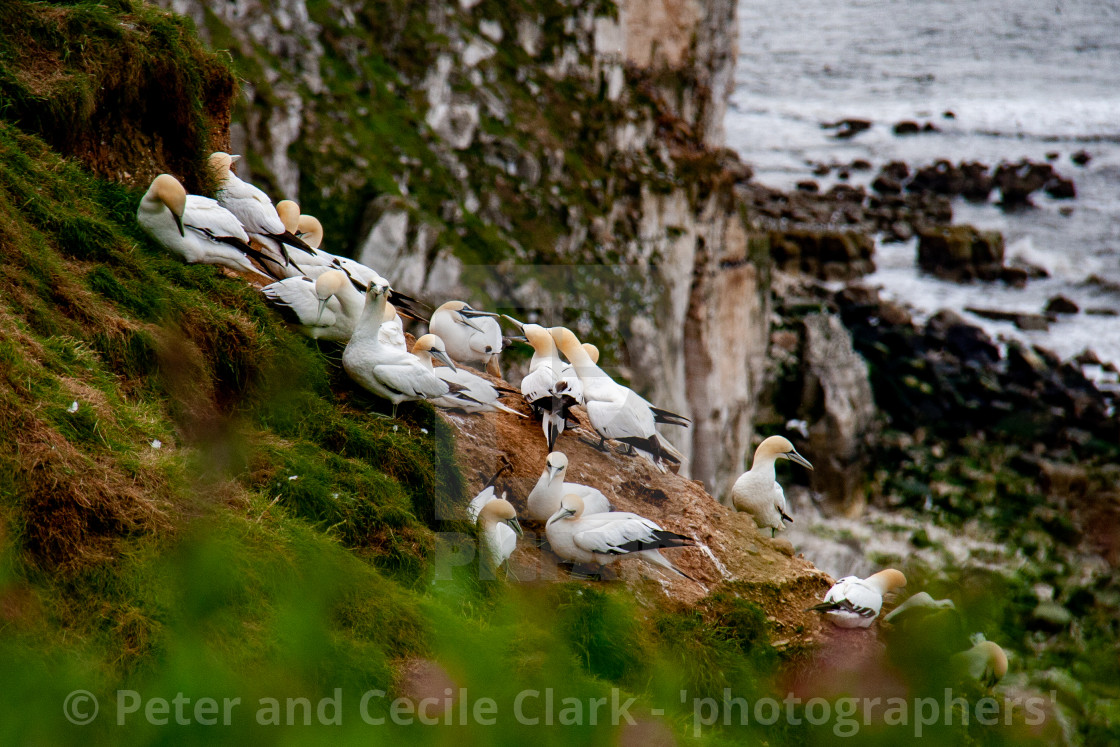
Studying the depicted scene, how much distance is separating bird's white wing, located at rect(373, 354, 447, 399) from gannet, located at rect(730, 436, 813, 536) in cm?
282

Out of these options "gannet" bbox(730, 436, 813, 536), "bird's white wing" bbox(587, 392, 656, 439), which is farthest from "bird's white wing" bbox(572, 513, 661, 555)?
"gannet" bbox(730, 436, 813, 536)

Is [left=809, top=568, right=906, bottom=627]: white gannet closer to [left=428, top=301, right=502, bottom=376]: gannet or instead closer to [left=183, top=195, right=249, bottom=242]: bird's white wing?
[left=428, top=301, right=502, bottom=376]: gannet

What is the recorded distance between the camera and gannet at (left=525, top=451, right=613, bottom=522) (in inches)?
259

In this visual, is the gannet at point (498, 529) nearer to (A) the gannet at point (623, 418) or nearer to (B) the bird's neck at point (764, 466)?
(A) the gannet at point (623, 418)

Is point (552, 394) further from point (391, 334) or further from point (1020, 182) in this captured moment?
point (1020, 182)

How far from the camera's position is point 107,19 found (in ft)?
25.7

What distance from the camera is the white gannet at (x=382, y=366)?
267 inches

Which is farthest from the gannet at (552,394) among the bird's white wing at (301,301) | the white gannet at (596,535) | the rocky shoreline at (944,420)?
the rocky shoreline at (944,420)

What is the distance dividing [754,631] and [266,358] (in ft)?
12.6

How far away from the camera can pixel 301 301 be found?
7223 millimetres

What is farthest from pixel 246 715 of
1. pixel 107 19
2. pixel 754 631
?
pixel 107 19

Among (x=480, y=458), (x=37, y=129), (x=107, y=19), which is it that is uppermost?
(x=107, y=19)

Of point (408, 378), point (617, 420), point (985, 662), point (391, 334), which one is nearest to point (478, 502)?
point (408, 378)

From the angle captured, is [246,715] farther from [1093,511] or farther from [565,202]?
[1093,511]
